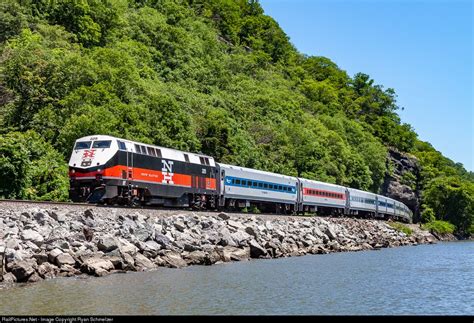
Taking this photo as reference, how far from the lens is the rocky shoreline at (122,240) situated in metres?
22.6

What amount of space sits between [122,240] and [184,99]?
168ft

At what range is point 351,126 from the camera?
12138cm

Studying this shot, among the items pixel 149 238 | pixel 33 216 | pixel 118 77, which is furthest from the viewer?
pixel 118 77

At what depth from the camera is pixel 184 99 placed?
76375 mm

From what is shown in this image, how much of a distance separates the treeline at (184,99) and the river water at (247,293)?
15897 millimetres

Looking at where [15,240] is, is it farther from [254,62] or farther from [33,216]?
[254,62]

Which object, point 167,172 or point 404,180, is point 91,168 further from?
point 404,180

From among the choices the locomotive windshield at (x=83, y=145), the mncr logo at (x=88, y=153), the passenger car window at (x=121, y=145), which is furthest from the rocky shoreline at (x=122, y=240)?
the locomotive windshield at (x=83, y=145)

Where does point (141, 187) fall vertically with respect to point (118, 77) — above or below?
below

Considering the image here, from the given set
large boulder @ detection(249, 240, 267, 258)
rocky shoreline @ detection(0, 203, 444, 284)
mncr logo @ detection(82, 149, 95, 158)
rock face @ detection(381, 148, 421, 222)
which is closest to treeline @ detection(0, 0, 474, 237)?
rock face @ detection(381, 148, 421, 222)

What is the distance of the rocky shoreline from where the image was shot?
22625mm

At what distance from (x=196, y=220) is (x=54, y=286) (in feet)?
47.2

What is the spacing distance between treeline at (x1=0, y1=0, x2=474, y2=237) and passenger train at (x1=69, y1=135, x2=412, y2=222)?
19.9 feet

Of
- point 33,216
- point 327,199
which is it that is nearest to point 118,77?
point 327,199
